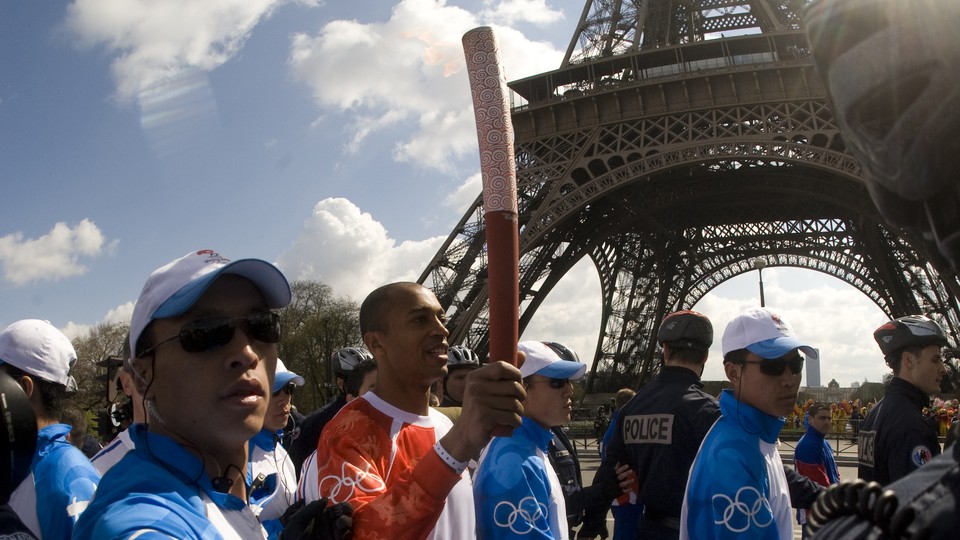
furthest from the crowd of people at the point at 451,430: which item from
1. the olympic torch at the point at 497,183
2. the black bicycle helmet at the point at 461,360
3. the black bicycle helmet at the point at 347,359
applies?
the black bicycle helmet at the point at 461,360

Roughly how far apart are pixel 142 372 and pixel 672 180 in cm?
2875

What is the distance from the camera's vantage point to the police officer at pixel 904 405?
12.9 feet

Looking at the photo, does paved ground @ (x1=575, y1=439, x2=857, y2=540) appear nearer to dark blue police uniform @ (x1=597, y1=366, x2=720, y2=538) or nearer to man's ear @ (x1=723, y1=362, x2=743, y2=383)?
dark blue police uniform @ (x1=597, y1=366, x2=720, y2=538)

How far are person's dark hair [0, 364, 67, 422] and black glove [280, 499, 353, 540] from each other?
145 centimetres

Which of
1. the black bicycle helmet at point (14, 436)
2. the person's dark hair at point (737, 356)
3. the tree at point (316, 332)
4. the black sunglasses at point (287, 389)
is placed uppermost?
the tree at point (316, 332)

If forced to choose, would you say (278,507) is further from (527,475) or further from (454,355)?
(454,355)

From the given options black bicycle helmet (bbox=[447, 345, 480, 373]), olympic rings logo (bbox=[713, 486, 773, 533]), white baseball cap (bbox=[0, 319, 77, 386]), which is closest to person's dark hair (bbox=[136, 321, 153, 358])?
white baseball cap (bbox=[0, 319, 77, 386])

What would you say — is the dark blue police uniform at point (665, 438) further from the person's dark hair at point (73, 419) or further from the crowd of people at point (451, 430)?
the person's dark hair at point (73, 419)

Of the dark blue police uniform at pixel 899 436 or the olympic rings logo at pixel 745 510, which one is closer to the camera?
the olympic rings logo at pixel 745 510

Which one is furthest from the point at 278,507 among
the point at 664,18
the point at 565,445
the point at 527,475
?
the point at 664,18

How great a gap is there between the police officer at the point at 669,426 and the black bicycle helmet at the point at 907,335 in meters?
0.98

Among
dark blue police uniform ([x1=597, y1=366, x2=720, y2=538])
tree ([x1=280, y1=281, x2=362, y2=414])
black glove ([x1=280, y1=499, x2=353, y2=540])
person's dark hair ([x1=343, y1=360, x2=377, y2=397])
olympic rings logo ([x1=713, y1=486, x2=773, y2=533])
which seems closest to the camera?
black glove ([x1=280, y1=499, x2=353, y2=540])

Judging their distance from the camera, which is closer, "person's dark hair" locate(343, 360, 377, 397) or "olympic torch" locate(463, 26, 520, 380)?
"olympic torch" locate(463, 26, 520, 380)

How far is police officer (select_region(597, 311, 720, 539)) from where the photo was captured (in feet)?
13.6
